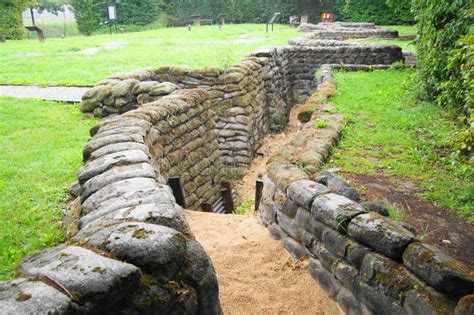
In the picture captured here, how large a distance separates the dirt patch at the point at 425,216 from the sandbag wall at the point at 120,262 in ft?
6.52

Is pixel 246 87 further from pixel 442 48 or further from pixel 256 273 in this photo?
pixel 256 273

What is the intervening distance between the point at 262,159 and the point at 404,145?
5.48 m

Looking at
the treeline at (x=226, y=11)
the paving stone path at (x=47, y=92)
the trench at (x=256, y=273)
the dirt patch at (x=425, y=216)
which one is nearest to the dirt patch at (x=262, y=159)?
the trench at (x=256, y=273)

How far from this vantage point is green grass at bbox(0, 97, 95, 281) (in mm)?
4141

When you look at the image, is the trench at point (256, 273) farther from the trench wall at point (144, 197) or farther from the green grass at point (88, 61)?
the green grass at point (88, 61)

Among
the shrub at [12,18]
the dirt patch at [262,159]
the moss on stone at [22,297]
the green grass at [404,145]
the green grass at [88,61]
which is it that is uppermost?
the shrub at [12,18]

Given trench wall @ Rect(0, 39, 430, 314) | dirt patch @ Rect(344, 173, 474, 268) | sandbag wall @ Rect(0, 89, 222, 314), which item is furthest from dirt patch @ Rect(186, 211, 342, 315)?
dirt patch @ Rect(344, 173, 474, 268)

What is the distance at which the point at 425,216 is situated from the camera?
424 centimetres

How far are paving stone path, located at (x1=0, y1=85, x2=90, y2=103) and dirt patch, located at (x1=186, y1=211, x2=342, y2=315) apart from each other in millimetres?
5765

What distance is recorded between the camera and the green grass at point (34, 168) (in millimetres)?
4141

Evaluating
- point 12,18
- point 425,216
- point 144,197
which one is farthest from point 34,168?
point 12,18

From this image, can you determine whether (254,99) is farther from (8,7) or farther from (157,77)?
(8,7)

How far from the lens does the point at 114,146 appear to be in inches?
180

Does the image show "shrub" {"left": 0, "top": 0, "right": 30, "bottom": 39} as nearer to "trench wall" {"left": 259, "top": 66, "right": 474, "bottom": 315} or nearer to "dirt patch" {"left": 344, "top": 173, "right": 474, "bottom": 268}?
"trench wall" {"left": 259, "top": 66, "right": 474, "bottom": 315}
